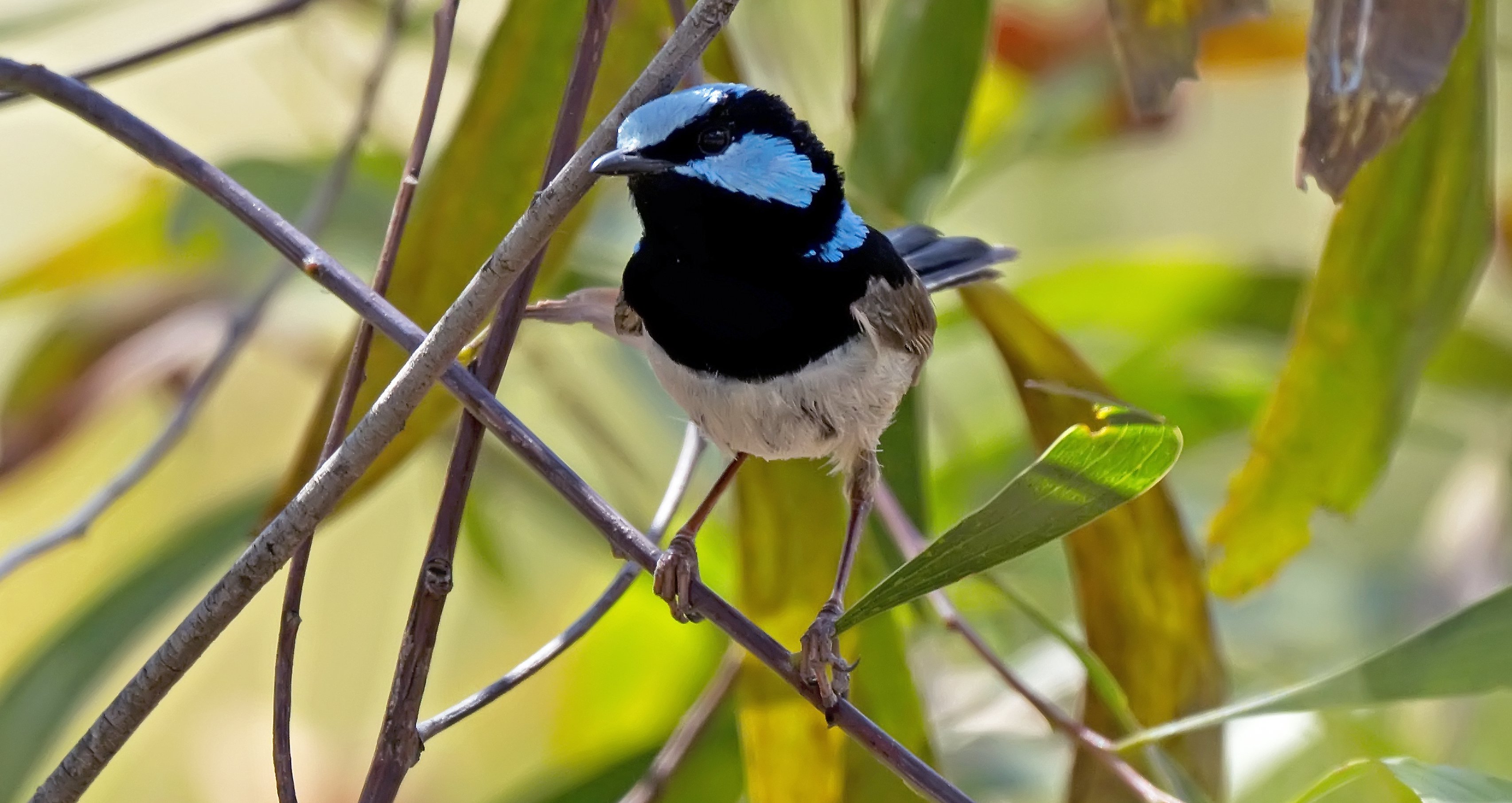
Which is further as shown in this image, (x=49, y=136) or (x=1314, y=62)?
(x=49, y=136)

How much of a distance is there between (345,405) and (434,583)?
0.52 feet

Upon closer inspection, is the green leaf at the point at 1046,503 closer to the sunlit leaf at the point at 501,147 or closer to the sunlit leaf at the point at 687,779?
the sunlit leaf at the point at 501,147

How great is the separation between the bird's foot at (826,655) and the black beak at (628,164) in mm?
386

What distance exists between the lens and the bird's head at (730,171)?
41.8 inches

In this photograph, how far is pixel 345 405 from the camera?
3.13 feet

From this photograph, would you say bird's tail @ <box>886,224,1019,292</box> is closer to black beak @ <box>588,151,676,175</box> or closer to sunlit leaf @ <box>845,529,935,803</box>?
sunlit leaf @ <box>845,529,935,803</box>

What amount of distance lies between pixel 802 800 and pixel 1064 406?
547 millimetres

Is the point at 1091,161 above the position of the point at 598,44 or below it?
below

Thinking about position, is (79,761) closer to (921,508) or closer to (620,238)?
(921,508)

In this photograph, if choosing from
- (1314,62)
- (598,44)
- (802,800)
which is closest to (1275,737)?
(802,800)

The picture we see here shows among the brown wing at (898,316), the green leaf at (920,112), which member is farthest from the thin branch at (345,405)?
the green leaf at (920,112)

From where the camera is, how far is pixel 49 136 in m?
2.79

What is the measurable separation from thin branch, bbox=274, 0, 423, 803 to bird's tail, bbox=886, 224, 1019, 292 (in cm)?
63

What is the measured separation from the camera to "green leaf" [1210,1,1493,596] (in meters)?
1.50
